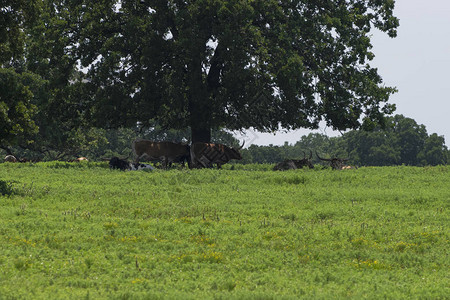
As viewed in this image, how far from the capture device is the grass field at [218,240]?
1091 cm

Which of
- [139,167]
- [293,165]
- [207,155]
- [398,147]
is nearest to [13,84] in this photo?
[139,167]

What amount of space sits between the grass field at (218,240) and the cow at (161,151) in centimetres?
892

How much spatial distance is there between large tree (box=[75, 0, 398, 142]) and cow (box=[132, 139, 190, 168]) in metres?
1.81

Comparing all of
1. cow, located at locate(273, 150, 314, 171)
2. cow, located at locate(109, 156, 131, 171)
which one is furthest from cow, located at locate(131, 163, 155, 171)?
cow, located at locate(273, 150, 314, 171)

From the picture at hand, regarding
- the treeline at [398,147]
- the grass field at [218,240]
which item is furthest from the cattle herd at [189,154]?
the treeline at [398,147]

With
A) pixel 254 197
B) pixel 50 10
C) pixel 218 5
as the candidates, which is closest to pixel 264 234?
pixel 254 197

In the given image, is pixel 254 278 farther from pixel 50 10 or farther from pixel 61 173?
pixel 50 10

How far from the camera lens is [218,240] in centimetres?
1477

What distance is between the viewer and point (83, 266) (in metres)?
12.1

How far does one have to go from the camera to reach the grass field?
10906 millimetres

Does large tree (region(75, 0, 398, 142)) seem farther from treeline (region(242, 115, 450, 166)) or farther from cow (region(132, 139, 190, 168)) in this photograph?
treeline (region(242, 115, 450, 166))

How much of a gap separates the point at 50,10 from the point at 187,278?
29.5m

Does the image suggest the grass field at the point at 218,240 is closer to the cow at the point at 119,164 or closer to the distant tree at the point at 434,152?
the cow at the point at 119,164

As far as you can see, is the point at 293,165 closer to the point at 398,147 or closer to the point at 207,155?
the point at 207,155
